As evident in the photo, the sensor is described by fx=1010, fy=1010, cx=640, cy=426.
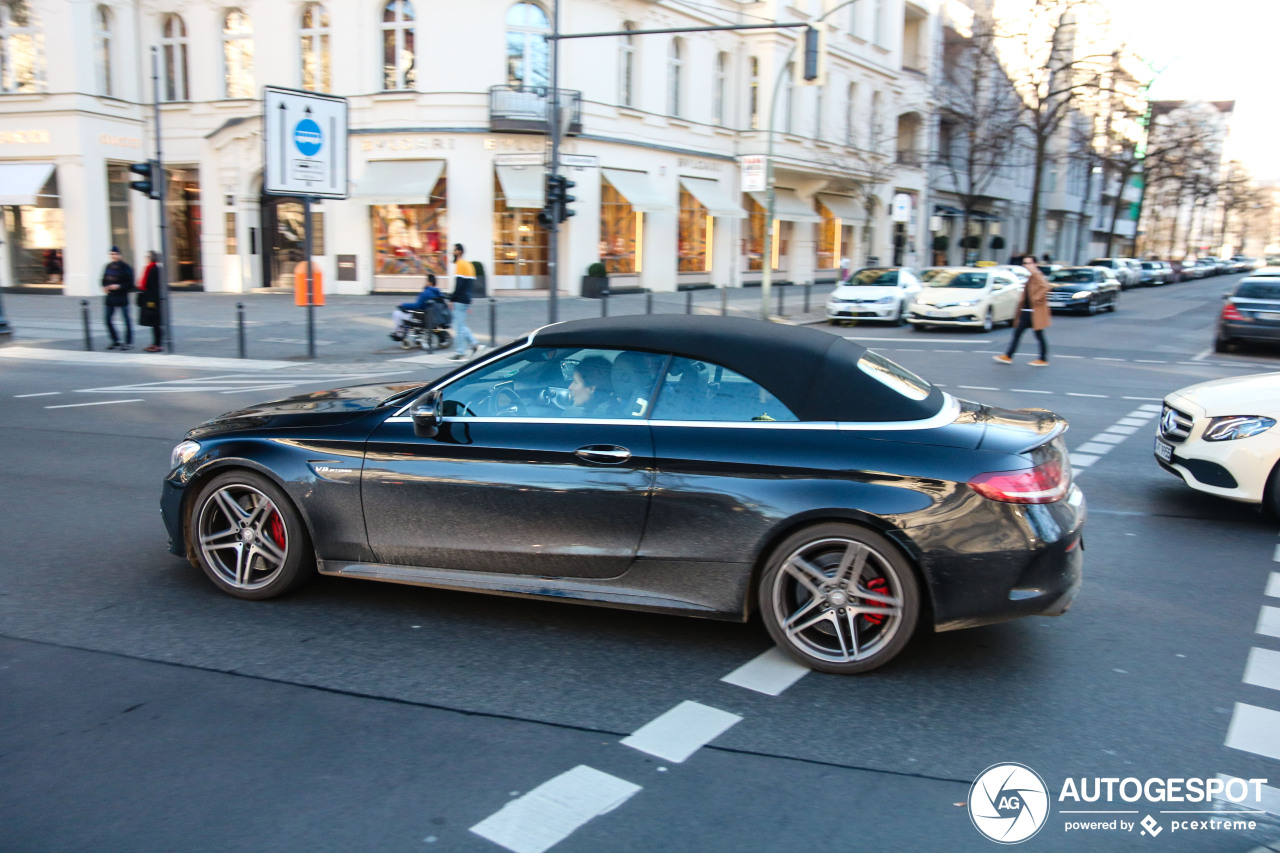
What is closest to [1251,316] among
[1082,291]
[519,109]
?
[1082,291]

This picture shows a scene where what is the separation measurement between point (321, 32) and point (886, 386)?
3008cm

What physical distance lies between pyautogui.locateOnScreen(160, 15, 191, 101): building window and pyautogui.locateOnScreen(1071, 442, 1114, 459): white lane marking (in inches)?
1234

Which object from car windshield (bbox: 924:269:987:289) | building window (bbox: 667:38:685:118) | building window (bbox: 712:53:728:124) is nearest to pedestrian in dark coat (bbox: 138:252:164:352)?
car windshield (bbox: 924:269:987:289)

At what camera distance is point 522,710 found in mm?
3990

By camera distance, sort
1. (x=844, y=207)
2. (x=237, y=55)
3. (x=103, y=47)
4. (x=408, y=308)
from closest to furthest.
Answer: (x=408, y=308)
(x=103, y=47)
(x=237, y=55)
(x=844, y=207)

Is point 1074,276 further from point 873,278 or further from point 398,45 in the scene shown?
point 398,45

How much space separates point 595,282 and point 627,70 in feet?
24.4

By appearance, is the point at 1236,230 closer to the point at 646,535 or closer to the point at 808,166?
the point at 808,166

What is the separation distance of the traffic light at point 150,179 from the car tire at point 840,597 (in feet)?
54.3

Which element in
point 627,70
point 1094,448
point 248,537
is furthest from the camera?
point 627,70

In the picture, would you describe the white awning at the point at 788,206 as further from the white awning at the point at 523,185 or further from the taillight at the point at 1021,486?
the taillight at the point at 1021,486

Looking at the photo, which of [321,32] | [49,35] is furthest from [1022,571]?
[49,35]

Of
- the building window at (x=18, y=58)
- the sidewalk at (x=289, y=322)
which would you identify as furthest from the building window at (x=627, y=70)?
the building window at (x=18, y=58)

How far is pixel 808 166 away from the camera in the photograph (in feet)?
129
